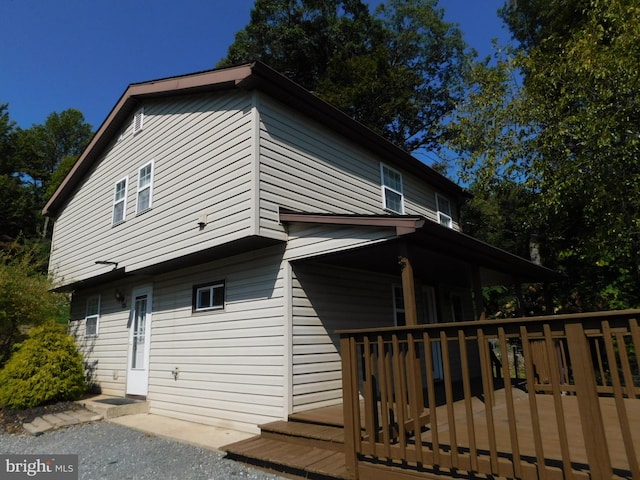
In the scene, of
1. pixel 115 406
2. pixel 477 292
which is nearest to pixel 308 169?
pixel 477 292

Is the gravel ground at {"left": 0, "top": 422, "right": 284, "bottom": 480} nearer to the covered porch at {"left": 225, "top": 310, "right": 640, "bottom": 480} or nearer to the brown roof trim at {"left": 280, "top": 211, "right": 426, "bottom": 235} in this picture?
the covered porch at {"left": 225, "top": 310, "right": 640, "bottom": 480}

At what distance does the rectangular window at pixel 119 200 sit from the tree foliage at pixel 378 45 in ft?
→ 48.2

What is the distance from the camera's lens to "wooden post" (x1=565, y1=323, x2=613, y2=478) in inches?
99.5

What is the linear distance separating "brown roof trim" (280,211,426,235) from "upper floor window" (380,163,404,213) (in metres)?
3.61

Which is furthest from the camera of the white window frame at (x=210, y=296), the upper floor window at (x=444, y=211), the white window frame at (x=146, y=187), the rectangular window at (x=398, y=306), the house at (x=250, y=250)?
the upper floor window at (x=444, y=211)

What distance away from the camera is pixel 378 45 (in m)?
22.5

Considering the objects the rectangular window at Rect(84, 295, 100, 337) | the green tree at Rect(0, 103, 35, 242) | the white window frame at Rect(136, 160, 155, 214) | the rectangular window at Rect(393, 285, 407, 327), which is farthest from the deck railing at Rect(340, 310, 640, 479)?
the green tree at Rect(0, 103, 35, 242)

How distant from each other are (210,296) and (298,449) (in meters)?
3.45

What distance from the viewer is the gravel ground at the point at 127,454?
449 centimetres

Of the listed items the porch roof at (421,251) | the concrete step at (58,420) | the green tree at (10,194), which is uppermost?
the green tree at (10,194)

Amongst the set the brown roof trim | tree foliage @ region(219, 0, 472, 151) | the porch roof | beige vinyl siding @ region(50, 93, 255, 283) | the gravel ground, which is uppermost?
tree foliage @ region(219, 0, 472, 151)

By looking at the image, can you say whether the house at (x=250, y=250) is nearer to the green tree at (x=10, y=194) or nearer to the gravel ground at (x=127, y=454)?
the gravel ground at (x=127, y=454)

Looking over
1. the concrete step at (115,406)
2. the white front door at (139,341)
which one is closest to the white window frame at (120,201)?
the white front door at (139,341)

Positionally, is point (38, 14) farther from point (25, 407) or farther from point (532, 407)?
point (532, 407)
